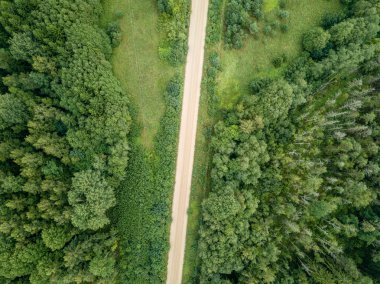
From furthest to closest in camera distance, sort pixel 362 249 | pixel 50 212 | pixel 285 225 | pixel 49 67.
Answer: pixel 362 249
pixel 285 225
pixel 49 67
pixel 50 212

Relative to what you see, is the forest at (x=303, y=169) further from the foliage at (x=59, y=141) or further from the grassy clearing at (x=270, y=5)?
the foliage at (x=59, y=141)

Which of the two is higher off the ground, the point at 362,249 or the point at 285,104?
the point at 285,104

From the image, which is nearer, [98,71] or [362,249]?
[98,71]

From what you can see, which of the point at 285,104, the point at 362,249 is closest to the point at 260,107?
the point at 285,104

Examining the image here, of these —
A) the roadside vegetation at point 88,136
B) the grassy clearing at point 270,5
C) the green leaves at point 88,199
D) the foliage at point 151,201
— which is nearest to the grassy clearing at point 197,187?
the foliage at point 151,201

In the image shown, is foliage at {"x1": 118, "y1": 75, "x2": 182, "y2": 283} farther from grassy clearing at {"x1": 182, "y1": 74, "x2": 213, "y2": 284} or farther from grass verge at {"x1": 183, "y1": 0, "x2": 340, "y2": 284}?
grass verge at {"x1": 183, "y1": 0, "x2": 340, "y2": 284}

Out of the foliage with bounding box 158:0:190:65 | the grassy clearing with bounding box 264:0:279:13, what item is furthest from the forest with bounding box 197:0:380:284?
the foliage with bounding box 158:0:190:65

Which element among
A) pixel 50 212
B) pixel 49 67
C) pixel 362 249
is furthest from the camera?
pixel 362 249

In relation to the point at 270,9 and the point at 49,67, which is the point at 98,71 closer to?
the point at 49,67
